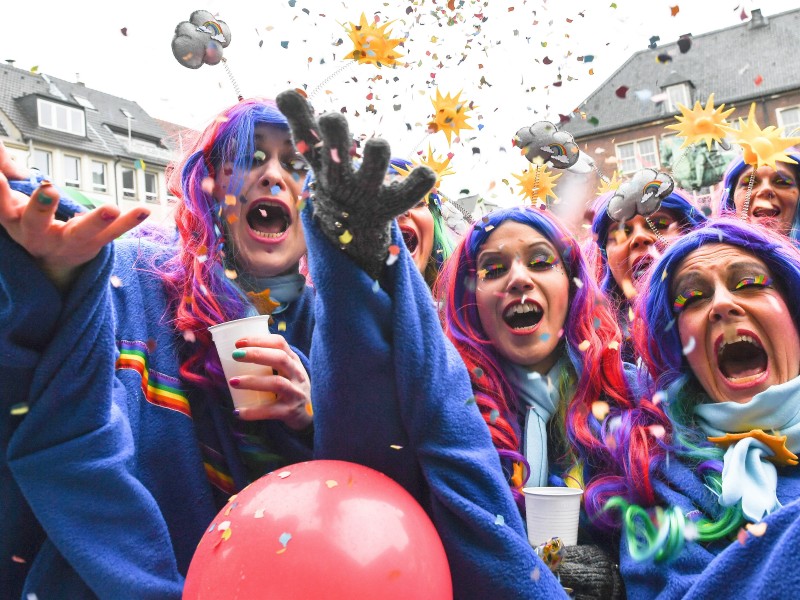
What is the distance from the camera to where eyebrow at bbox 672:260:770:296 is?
231cm

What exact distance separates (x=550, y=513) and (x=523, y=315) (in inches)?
34.0

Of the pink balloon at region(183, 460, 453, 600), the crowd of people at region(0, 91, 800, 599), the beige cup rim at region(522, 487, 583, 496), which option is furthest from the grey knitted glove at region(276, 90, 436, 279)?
the beige cup rim at region(522, 487, 583, 496)

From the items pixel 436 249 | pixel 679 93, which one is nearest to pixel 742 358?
pixel 436 249

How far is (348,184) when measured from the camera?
1345 mm

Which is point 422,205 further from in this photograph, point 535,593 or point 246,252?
point 535,593

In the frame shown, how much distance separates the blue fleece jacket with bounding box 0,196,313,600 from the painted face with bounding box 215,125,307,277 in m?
0.55

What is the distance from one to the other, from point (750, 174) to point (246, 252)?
9.66ft

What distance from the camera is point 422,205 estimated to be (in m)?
3.24

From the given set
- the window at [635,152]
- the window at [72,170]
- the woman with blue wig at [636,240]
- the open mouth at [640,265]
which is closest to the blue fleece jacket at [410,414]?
the woman with blue wig at [636,240]

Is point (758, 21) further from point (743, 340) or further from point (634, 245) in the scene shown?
point (743, 340)

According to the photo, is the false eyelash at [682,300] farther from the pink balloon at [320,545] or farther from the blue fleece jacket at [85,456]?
the blue fleece jacket at [85,456]

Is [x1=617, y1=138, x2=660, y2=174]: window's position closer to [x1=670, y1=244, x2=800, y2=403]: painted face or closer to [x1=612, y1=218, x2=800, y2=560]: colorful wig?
[x1=612, y1=218, x2=800, y2=560]: colorful wig

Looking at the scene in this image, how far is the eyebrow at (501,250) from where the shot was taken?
104 inches

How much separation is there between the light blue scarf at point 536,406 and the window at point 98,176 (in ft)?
79.1
